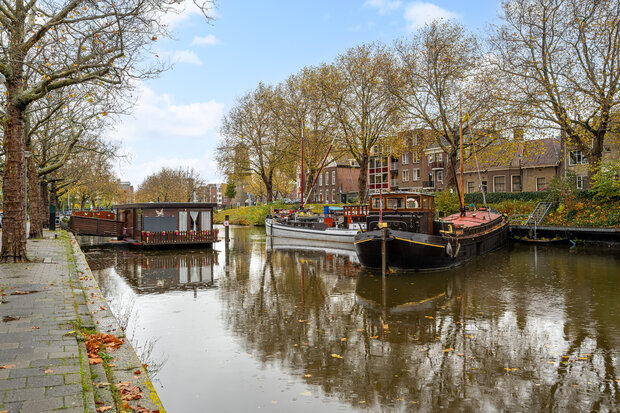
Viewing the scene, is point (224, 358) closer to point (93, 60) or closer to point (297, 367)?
point (297, 367)

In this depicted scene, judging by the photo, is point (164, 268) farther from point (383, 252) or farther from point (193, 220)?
point (383, 252)

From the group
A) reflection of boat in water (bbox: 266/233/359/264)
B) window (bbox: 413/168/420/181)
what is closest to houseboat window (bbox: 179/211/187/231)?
reflection of boat in water (bbox: 266/233/359/264)

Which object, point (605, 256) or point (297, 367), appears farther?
point (605, 256)

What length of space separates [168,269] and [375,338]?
11.5 meters

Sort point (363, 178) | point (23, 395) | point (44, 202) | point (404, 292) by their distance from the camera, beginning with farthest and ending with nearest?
point (363, 178)
point (44, 202)
point (404, 292)
point (23, 395)

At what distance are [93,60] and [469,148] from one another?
1113 inches

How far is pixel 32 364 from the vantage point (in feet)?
16.2

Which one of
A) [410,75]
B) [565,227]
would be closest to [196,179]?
[410,75]

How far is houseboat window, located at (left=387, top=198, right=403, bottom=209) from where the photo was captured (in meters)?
18.2

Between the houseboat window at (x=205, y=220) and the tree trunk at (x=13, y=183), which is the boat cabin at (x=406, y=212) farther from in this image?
the tree trunk at (x=13, y=183)

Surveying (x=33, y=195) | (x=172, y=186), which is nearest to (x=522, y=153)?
(x=33, y=195)

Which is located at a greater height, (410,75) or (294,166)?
(410,75)

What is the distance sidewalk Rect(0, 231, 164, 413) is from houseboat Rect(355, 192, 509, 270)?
10.1m

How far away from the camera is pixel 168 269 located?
1725 cm
